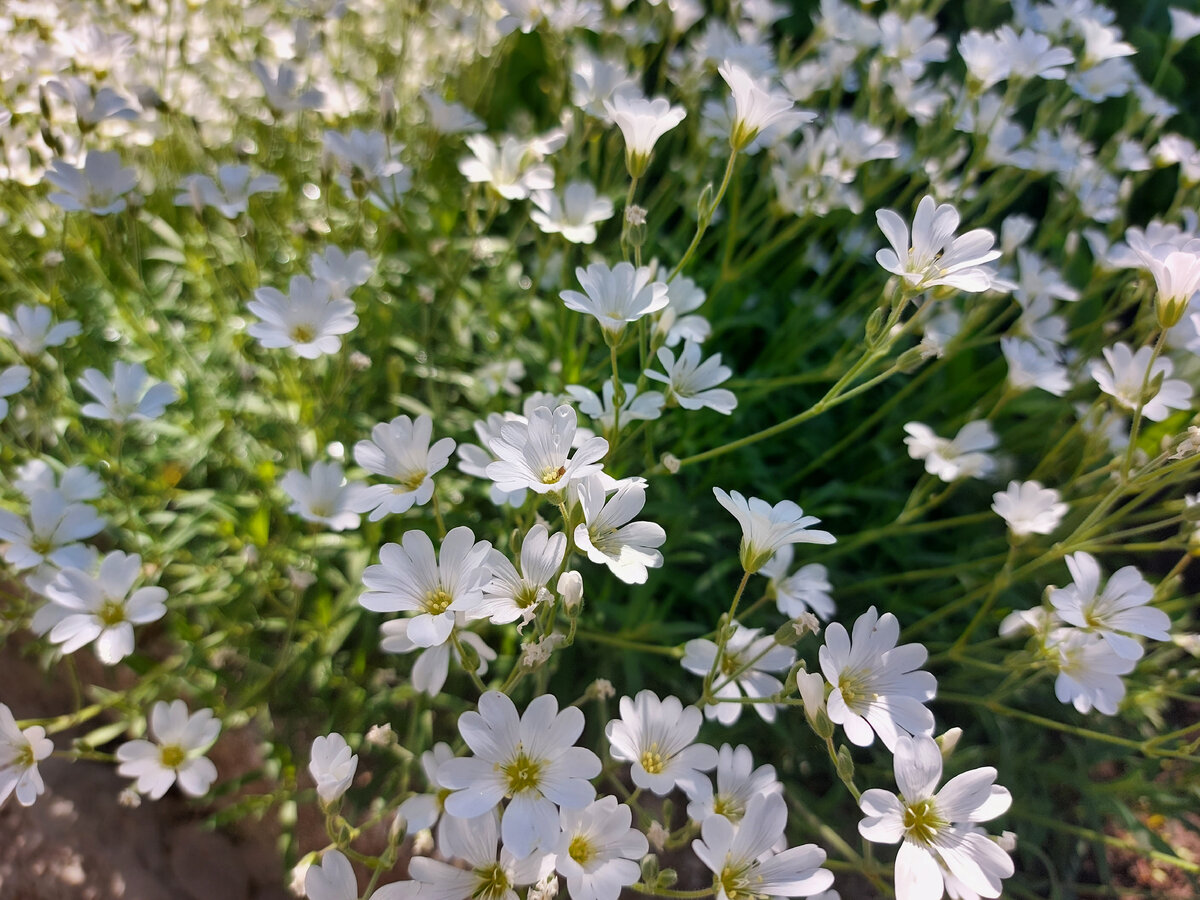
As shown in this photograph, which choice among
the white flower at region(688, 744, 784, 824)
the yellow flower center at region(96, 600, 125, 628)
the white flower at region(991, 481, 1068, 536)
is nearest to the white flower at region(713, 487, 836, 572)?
the white flower at region(688, 744, 784, 824)

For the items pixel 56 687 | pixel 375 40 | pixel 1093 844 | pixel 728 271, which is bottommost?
pixel 1093 844

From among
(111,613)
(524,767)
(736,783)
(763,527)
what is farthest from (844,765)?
(111,613)

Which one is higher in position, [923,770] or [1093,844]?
[923,770]

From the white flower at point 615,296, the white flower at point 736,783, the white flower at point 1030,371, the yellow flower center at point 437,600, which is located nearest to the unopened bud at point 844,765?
the white flower at point 736,783

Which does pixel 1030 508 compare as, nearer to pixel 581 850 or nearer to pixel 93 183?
pixel 581 850

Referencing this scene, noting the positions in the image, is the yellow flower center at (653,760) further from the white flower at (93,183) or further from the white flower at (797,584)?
the white flower at (93,183)

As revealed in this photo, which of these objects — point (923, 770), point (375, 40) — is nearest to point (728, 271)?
point (923, 770)

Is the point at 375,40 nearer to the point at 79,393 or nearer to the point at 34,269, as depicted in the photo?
the point at 34,269
